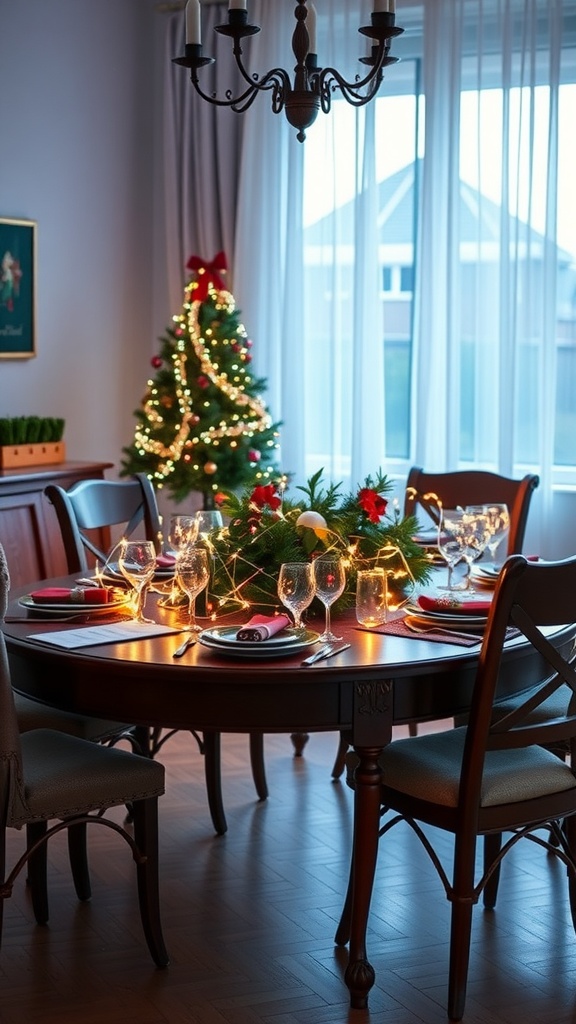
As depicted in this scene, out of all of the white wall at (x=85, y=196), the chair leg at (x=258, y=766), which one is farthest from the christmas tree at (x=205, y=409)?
the chair leg at (x=258, y=766)

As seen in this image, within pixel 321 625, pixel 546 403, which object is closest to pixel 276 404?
pixel 546 403

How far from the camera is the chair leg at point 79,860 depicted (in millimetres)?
3074

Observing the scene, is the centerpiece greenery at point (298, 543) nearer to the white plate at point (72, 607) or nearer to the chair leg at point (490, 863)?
the white plate at point (72, 607)

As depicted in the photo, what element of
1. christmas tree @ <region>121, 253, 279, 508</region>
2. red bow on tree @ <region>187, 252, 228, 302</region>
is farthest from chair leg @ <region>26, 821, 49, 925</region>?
red bow on tree @ <region>187, 252, 228, 302</region>

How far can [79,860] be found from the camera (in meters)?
3.09

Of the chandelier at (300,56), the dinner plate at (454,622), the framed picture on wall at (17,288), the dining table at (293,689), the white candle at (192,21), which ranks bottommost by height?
the dining table at (293,689)

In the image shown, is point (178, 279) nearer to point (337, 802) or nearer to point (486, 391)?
point (486, 391)

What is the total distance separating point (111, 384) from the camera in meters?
6.02

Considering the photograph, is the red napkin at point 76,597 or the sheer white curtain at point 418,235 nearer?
the red napkin at point 76,597

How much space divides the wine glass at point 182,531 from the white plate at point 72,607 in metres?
0.25

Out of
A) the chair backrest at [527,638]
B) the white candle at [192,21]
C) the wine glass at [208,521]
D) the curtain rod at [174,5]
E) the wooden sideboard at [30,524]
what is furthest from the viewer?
the curtain rod at [174,5]

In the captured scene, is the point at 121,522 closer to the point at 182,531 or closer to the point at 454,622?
the point at 182,531

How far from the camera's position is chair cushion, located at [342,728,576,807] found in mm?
2523

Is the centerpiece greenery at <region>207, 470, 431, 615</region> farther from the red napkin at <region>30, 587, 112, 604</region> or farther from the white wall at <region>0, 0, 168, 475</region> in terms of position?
the white wall at <region>0, 0, 168, 475</region>
